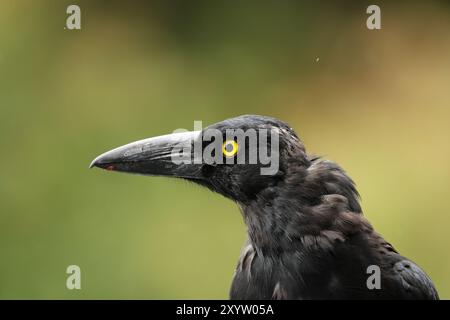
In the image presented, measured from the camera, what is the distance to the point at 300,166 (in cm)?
319

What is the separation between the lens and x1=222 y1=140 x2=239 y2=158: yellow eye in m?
3.16

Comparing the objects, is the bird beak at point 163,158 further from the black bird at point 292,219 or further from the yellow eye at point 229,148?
the yellow eye at point 229,148

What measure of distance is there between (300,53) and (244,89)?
25.8 inches

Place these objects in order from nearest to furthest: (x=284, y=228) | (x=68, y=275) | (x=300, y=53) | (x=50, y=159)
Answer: (x=284, y=228), (x=68, y=275), (x=50, y=159), (x=300, y=53)

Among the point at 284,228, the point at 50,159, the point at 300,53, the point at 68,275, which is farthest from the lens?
the point at 300,53

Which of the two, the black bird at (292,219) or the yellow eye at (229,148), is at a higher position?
the yellow eye at (229,148)

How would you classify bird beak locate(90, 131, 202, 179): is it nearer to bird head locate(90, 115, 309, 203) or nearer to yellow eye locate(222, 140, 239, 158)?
bird head locate(90, 115, 309, 203)

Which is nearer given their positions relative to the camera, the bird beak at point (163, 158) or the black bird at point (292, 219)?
the black bird at point (292, 219)

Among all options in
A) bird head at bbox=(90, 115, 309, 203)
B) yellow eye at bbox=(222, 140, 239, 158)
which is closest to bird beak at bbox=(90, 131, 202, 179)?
bird head at bbox=(90, 115, 309, 203)

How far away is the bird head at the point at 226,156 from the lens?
10.3ft

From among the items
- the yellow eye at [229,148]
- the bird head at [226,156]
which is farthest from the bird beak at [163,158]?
the yellow eye at [229,148]

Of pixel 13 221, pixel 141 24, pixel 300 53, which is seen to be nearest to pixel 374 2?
pixel 300 53

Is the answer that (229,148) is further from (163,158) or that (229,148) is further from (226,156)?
(163,158)
